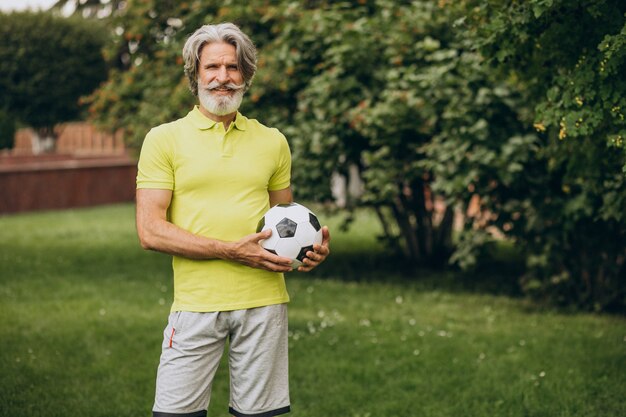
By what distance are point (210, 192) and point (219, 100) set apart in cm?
35

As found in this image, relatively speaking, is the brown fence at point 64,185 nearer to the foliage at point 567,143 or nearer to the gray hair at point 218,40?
the foliage at point 567,143

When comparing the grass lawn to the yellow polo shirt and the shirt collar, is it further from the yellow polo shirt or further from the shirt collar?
the shirt collar

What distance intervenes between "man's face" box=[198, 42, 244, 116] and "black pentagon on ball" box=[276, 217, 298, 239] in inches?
18.3

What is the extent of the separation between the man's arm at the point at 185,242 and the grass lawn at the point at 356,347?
219 centimetres

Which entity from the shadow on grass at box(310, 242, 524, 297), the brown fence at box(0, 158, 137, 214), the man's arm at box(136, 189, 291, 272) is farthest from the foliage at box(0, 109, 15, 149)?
the brown fence at box(0, 158, 137, 214)

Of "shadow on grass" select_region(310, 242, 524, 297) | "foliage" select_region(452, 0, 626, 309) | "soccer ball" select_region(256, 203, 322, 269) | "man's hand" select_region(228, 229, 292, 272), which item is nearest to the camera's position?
"man's hand" select_region(228, 229, 292, 272)

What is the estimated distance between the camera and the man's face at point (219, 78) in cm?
352

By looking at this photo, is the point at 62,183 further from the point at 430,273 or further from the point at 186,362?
the point at 186,362

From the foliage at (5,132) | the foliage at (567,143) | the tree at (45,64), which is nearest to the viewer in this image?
the foliage at (567,143)

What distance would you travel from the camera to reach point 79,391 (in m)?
5.80

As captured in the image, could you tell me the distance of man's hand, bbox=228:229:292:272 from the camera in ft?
11.3

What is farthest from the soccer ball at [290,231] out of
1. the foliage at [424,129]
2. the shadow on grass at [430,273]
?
the shadow on grass at [430,273]

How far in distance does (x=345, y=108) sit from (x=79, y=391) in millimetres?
4355

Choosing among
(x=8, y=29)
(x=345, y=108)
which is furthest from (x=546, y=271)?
(x=8, y=29)
